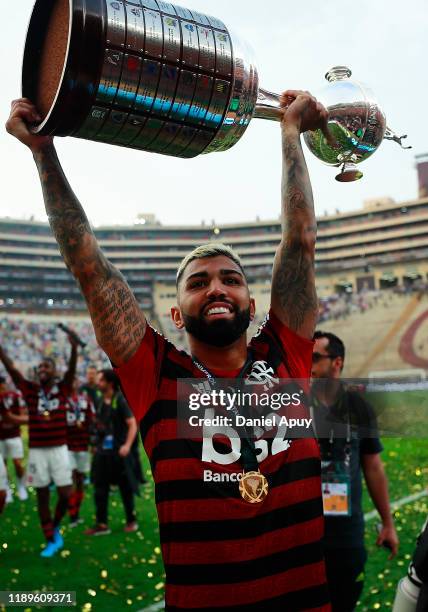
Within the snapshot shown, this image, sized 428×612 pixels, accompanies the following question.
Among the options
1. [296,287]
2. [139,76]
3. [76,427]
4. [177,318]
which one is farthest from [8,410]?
[139,76]

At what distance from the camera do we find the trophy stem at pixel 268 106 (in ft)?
5.56

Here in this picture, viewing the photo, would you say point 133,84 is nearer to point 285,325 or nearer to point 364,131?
point 364,131

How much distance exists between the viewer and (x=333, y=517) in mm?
2965

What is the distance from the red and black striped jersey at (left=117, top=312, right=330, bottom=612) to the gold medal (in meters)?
0.01

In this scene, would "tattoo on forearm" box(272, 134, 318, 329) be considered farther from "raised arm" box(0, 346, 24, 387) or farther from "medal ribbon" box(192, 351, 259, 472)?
"raised arm" box(0, 346, 24, 387)

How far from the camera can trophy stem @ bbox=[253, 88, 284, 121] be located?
1695 millimetres

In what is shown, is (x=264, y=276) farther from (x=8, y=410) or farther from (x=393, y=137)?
(x=393, y=137)

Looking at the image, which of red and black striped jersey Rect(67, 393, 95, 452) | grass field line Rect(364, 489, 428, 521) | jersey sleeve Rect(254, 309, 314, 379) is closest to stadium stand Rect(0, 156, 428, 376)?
red and black striped jersey Rect(67, 393, 95, 452)

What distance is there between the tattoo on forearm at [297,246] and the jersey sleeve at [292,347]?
0.11ft

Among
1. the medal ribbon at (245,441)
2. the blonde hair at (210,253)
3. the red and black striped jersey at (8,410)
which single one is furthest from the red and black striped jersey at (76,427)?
the medal ribbon at (245,441)

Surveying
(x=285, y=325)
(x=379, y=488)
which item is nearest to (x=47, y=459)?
(x=379, y=488)

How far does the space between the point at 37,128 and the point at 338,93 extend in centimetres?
85

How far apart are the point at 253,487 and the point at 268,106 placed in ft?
3.36

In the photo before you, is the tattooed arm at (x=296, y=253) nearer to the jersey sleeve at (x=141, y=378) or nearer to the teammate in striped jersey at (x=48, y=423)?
the jersey sleeve at (x=141, y=378)
